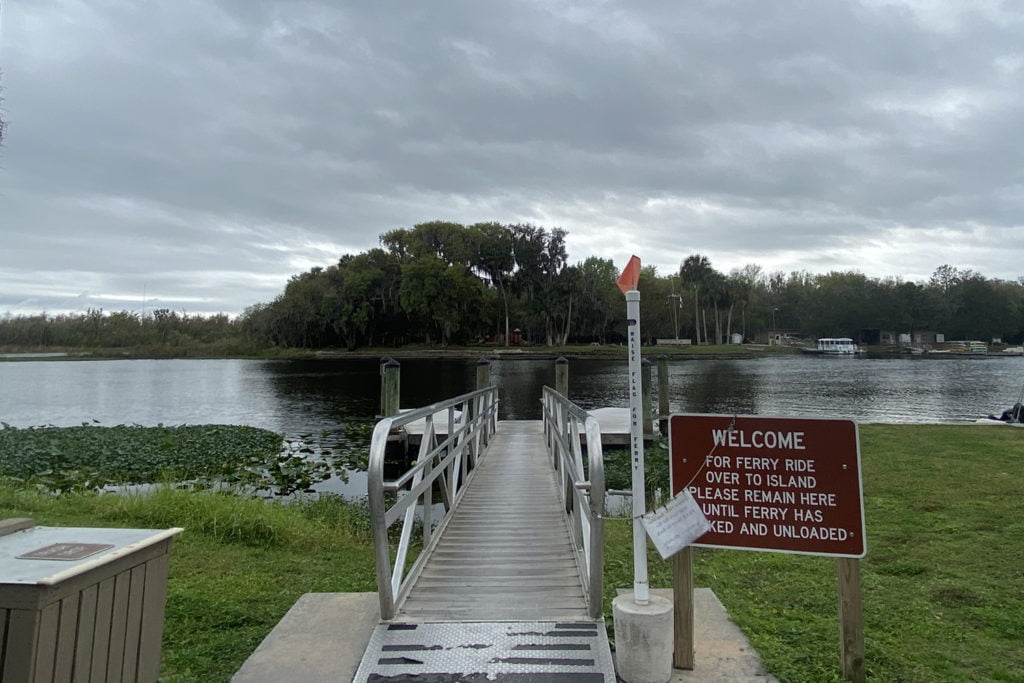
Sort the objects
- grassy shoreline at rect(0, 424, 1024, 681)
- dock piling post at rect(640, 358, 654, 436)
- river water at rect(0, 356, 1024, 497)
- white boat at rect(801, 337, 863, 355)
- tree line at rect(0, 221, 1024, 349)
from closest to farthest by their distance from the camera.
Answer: grassy shoreline at rect(0, 424, 1024, 681) < dock piling post at rect(640, 358, 654, 436) < river water at rect(0, 356, 1024, 497) < tree line at rect(0, 221, 1024, 349) < white boat at rect(801, 337, 863, 355)

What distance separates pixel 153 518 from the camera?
768 cm

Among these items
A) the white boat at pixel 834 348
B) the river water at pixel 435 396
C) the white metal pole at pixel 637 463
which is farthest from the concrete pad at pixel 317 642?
the white boat at pixel 834 348

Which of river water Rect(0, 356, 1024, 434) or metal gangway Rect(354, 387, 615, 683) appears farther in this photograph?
river water Rect(0, 356, 1024, 434)

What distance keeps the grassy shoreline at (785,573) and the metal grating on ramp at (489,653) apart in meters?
0.88

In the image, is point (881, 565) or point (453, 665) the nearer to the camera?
point (453, 665)

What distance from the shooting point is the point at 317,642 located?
3758mm

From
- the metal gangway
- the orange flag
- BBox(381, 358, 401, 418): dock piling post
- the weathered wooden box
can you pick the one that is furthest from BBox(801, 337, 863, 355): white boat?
the weathered wooden box

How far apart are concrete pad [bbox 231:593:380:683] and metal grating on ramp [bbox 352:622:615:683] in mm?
184

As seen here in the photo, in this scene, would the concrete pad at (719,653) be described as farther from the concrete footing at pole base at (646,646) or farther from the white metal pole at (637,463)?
the white metal pole at (637,463)

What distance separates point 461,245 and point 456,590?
69612 mm

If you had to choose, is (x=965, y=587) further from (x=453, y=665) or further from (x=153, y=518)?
(x=153, y=518)

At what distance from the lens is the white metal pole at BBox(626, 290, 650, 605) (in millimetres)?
3326

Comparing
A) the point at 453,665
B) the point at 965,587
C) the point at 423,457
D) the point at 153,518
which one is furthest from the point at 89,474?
the point at 965,587

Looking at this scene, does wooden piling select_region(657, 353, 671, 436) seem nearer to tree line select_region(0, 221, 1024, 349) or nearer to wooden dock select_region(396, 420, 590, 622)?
wooden dock select_region(396, 420, 590, 622)
